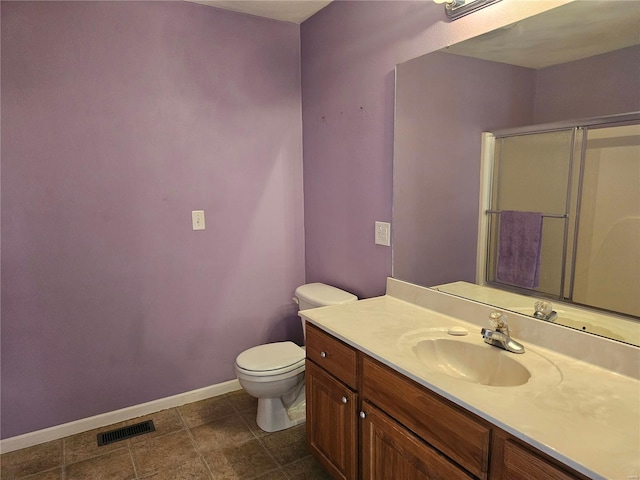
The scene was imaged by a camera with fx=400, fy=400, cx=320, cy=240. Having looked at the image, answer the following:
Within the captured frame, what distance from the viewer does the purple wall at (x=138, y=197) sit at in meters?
2.03

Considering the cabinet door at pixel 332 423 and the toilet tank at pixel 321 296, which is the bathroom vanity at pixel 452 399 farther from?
the toilet tank at pixel 321 296

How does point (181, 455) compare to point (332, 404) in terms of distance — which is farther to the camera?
point (181, 455)

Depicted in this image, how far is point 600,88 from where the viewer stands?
1.21 m

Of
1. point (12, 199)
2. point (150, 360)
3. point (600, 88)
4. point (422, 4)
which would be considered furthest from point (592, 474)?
point (12, 199)

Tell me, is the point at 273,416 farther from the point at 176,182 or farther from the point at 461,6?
the point at 461,6

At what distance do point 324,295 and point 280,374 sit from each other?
50 cm

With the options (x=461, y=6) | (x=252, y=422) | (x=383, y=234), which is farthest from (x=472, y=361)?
(x=252, y=422)

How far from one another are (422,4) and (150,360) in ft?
7.87

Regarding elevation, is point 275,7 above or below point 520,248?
above

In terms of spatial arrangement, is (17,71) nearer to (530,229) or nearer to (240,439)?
(240,439)

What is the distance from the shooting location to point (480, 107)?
5.31ft

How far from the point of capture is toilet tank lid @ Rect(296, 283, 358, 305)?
2242 millimetres

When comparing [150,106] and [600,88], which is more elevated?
[150,106]

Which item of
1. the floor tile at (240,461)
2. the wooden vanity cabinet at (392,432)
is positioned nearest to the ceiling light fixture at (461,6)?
the wooden vanity cabinet at (392,432)
